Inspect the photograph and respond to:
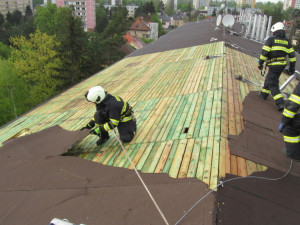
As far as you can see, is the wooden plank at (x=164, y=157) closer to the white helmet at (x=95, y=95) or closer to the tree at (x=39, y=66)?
the white helmet at (x=95, y=95)

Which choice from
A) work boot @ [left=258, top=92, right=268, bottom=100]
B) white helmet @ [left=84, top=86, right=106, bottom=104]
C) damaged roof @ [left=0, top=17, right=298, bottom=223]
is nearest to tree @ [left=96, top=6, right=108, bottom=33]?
damaged roof @ [left=0, top=17, right=298, bottom=223]

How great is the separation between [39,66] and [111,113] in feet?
73.2

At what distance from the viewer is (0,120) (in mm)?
22094

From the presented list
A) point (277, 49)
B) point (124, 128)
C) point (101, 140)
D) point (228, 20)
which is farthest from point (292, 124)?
point (228, 20)

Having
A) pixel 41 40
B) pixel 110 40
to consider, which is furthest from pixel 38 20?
pixel 41 40

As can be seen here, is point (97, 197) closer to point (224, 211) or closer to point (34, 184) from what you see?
point (34, 184)

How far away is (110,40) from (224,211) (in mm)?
31541

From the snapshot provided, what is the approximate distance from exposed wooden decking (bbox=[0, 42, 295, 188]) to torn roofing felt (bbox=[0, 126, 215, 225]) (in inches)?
13.0

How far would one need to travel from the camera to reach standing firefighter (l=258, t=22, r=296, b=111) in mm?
5625

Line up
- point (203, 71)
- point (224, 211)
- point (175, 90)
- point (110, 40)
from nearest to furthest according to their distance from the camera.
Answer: point (224, 211) < point (175, 90) < point (203, 71) < point (110, 40)

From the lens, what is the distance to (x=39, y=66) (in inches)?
955

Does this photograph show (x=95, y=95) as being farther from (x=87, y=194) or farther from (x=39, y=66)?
Result: (x=39, y=66)

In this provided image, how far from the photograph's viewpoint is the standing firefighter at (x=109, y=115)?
4543mm

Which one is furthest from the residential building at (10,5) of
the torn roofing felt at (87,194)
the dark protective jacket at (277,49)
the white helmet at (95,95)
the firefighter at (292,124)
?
the firefighter at (292,124)
